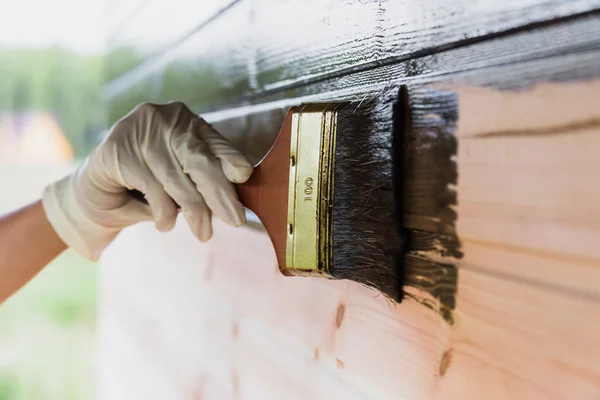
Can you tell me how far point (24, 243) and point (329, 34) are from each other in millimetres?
781

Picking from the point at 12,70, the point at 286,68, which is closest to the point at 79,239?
the point at 286,68

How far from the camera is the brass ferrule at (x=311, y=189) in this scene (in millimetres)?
694

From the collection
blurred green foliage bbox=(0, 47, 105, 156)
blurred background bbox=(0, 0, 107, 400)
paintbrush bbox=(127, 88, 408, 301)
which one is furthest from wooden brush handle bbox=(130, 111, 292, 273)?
blurred green foliage bbox=(0, 47, 105, 156)

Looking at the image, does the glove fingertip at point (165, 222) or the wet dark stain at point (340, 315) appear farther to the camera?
the glove fingertip at point (165, 222)

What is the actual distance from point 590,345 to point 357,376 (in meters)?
0.37

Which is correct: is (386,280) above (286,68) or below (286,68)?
below

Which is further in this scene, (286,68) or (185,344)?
(185,344)

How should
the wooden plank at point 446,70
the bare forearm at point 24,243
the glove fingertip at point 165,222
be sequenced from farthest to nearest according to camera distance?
the bare forearm at point 24,243 < the glove fingertip at point 165,222 < the wooden plank at point 446,70

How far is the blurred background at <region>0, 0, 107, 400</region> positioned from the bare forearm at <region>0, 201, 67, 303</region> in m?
1.73

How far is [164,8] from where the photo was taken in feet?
4.84

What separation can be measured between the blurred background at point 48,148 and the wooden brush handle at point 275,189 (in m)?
2.22

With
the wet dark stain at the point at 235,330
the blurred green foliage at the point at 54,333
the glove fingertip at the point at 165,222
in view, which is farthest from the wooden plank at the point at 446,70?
the blurred green foliage at the point at 54,333

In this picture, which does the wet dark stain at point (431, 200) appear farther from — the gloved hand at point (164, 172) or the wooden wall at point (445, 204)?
the gloved hand at point (164, 172)

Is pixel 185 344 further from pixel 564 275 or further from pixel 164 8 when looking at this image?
pixel 564 275
